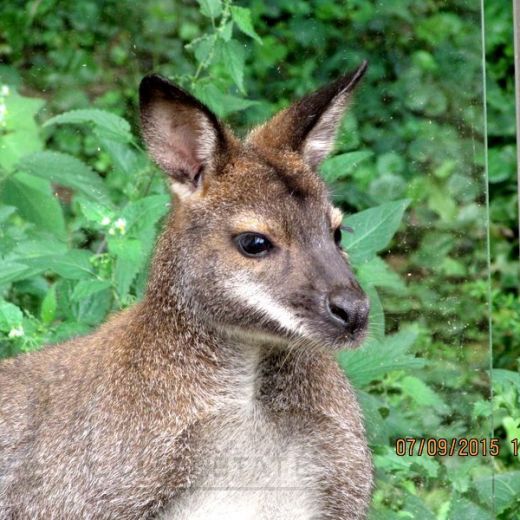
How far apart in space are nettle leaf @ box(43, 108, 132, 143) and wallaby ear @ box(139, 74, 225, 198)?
0.70 meters

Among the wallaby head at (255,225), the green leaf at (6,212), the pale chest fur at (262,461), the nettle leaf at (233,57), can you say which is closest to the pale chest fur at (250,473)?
the pale chest fur at (262,461)

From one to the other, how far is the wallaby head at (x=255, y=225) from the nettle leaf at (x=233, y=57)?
0.59m

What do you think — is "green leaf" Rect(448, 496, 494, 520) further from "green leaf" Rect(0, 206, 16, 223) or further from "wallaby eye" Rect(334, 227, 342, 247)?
"green leaf" Rect(0, 206, 16, 223)

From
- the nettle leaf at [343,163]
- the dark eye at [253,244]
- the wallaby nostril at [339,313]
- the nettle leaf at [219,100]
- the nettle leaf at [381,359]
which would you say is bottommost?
the nettle leaf at [381,359]

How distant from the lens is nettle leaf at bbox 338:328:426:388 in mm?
4789

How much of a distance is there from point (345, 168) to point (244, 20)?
2.00 feet

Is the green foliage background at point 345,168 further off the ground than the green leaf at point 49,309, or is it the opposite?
the green foliage background at point 345,168

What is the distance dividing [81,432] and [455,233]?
4.71 ft

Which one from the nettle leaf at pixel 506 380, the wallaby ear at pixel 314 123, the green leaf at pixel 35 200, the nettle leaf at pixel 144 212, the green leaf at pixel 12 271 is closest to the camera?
the wallaby ear at pixel 314 123

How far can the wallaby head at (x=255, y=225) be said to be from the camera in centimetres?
388

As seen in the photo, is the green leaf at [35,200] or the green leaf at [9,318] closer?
the green leaf at [9,318]

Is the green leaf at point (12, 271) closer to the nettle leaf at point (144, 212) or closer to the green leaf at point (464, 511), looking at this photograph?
the nettle leaf at point (144, 212)

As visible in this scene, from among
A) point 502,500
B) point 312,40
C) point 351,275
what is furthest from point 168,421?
point 502,500

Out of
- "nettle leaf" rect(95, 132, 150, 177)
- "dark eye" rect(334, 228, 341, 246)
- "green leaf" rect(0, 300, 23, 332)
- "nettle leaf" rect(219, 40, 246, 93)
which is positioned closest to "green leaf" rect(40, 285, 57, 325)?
"green leaf" rect(0, 300, 23, 332)
